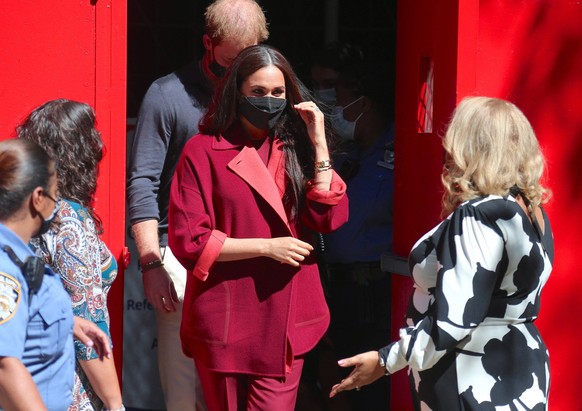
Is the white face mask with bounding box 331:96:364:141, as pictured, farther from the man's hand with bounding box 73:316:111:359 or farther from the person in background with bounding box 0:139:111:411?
the person in background with bounding box 0:139:111:411

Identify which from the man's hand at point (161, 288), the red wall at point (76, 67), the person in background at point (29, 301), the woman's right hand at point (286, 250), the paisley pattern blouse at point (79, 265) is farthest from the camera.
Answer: the man's hand at point (161, 288)

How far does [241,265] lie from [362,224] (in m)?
1.35

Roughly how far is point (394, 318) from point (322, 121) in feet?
3.96

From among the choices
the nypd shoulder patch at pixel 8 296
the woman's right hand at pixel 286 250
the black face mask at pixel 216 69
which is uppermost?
the black face mask at pixel 216 69

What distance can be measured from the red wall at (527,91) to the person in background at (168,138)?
0.76 metres

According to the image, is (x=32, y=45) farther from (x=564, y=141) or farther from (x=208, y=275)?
(x=564, y=141)

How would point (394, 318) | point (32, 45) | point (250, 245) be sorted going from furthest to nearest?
point (394, 318) < point (32, 45) < point (250, 245)

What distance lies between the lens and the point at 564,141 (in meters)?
4.27

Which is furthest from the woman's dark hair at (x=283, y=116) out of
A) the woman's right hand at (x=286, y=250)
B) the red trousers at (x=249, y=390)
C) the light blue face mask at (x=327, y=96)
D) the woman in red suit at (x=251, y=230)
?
the light blue face mask at (x=327, y=96)

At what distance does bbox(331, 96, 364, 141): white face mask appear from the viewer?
5004 mm

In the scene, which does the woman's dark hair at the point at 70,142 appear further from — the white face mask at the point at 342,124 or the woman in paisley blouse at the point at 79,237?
the white face mask at the point at 342,124

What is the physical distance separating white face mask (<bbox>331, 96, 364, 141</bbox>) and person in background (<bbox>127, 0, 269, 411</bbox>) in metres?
0.87

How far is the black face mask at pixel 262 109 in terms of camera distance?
12.1ft

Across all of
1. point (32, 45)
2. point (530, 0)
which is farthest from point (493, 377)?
point (32, 45)
